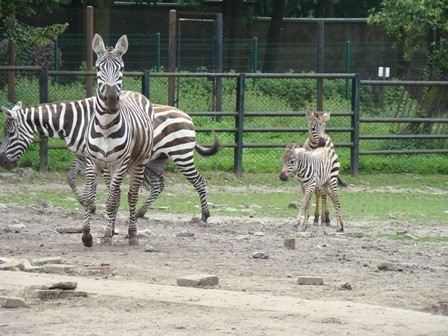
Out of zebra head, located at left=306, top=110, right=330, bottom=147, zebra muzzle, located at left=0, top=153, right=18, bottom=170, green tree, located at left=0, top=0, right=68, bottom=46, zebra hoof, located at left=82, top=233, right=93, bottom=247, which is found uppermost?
green tree, located at left=0, top=0, right=68, bottom=46

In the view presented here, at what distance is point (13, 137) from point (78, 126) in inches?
45.8

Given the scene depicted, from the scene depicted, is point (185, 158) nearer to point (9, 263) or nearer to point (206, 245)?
point (206, 245)

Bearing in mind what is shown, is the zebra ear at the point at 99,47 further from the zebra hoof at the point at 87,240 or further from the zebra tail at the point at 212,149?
the zebra tail at the point at 212,149

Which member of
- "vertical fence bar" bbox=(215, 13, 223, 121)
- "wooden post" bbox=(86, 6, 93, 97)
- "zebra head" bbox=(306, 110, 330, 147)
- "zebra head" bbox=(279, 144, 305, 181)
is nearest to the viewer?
"zebra head" bbox=(279, 144, 305, 181)

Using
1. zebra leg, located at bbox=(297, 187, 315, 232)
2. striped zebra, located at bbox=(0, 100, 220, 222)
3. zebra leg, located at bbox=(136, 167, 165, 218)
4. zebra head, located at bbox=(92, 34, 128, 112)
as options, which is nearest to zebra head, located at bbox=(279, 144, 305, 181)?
zebra leg, located at bbox=(297, 187, 315, 232)

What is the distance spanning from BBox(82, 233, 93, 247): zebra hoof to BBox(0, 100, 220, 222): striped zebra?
2892 millimetres

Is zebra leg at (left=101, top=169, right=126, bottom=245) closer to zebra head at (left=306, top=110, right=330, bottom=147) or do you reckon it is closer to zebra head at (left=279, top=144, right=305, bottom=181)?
zebra head at (left=279, top=144, right=305, bottom=181)

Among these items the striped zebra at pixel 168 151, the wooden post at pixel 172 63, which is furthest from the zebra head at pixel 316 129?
the wooden post at pixel 172 63

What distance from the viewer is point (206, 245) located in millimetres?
11688

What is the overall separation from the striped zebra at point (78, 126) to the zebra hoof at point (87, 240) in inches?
114

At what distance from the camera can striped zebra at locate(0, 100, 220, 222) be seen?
14.0m

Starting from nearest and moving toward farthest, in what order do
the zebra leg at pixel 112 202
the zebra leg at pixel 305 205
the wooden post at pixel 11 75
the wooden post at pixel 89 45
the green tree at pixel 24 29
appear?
the zebra leg at pixel 112 202, the zebra leg at pixel 305 205, the green tree at pixel 24 29, the wooden post at pixel 11 75, the wooden post at pixel 89 45

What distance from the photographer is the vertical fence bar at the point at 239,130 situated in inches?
757

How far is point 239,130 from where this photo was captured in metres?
19.4
